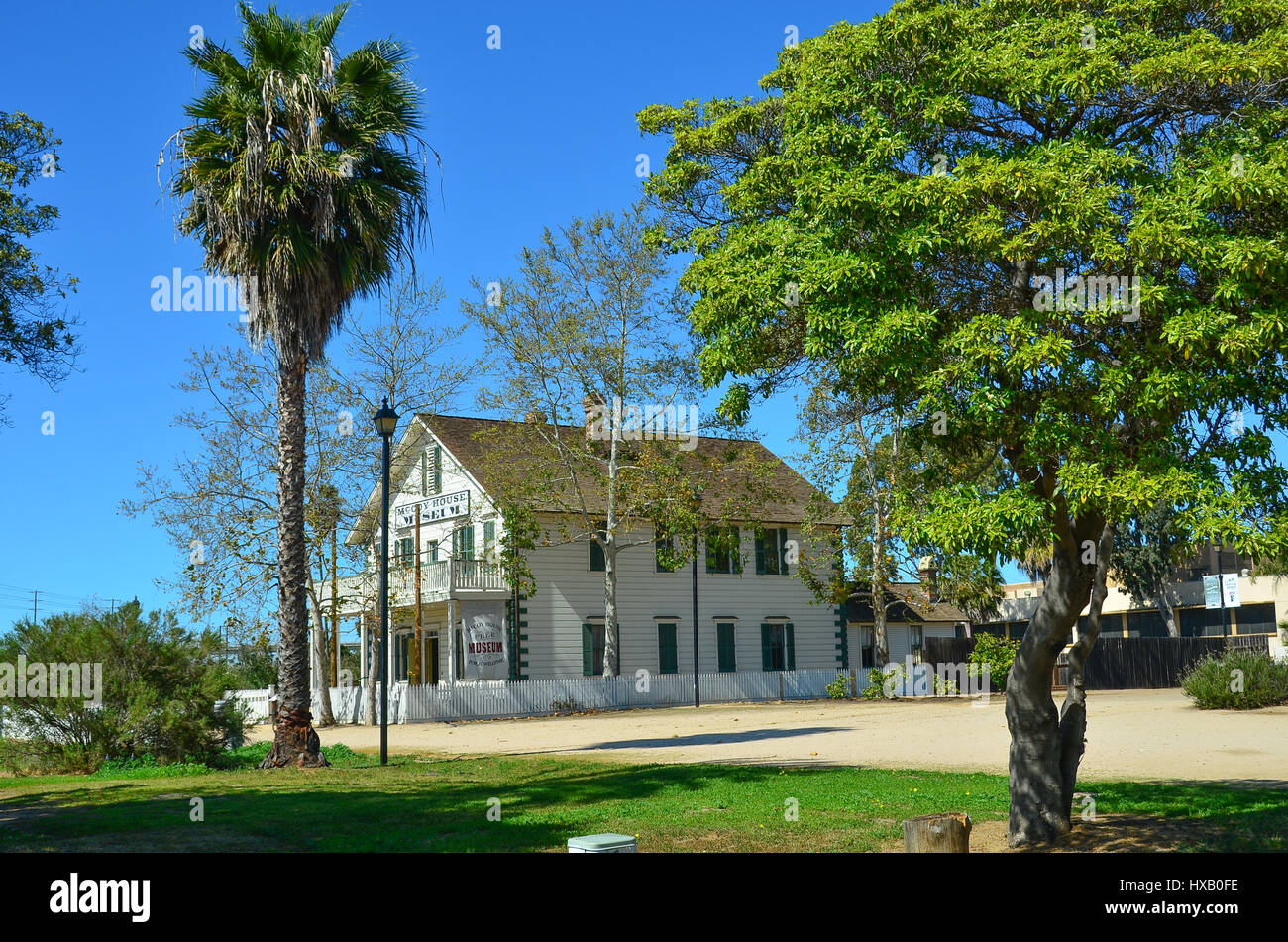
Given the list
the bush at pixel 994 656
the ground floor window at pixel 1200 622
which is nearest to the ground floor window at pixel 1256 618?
the ground floor window at pixel 1200 622

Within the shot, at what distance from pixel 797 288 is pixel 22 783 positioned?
13061mm

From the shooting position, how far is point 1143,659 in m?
41.9

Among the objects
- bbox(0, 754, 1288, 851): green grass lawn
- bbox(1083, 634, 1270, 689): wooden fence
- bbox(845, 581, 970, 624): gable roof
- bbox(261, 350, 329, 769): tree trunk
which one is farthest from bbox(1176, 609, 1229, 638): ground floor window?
bbox(261, 350, 329, 769): tree trunk

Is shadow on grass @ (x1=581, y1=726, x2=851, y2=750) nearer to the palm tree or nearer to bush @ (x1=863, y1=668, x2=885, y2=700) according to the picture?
the palm tree

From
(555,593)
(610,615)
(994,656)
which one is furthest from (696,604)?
(994,656)

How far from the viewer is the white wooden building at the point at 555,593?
36.5 metres

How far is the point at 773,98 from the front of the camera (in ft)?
39.3

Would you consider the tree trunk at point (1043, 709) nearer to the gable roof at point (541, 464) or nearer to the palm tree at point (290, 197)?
the palm tree at point (290, 197)

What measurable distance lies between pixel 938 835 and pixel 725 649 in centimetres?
3319

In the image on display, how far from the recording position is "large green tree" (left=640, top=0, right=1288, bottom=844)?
784cm

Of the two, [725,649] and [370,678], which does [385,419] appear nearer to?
[370,678]

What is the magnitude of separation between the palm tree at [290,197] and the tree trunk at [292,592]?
0.02 m
